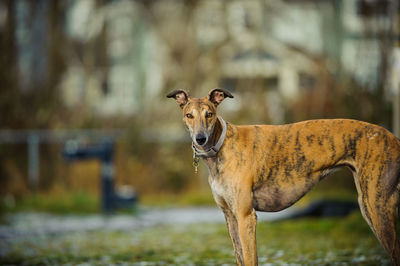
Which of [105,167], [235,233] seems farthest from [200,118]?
[105,167]

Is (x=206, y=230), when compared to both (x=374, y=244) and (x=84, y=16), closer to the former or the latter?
(x=374, y=244)

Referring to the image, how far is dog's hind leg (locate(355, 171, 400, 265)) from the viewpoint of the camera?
4.62 meters

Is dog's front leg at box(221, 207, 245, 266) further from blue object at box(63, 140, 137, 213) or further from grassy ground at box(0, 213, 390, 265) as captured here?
blue object at box(63, 140, 137, 213)

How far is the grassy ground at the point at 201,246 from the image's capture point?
675 cm

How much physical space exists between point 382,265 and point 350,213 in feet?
14.0

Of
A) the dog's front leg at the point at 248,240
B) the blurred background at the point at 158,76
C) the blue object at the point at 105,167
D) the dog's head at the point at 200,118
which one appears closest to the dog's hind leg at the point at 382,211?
the dog's front leg at the point at 248,240

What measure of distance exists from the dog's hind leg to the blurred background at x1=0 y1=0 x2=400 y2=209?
7.11 metres

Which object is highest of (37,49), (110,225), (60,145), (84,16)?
(84,16)

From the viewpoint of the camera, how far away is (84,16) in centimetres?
2117

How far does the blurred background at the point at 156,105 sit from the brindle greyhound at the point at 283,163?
1791 mm

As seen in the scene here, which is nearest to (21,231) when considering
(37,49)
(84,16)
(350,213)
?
(350,213)

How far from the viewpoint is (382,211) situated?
4.68m

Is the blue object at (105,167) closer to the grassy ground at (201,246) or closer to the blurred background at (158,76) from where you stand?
the blurred background at (158,76)

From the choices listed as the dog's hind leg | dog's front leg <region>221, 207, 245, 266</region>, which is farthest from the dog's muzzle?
the dog's hind leg
